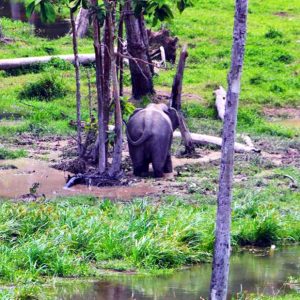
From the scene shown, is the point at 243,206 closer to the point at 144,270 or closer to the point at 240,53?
the point at 144,270

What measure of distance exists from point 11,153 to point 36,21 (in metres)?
15.2

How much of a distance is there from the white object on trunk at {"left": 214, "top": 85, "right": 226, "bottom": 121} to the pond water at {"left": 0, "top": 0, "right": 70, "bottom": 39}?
851 cm

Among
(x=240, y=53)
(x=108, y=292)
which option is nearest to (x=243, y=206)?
(x=108, y=292)

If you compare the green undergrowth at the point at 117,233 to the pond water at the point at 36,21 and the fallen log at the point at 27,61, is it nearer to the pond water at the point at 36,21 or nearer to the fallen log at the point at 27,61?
the fallen log at the point at 27,61

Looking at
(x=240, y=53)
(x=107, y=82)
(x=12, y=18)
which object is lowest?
(x=12, y=18)

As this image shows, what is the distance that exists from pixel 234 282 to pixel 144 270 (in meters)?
0.85

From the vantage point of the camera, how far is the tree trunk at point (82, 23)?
79.4 feet

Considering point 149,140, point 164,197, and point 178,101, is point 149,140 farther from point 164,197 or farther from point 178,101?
point 178,101

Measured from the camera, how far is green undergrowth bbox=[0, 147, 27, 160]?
564 inches

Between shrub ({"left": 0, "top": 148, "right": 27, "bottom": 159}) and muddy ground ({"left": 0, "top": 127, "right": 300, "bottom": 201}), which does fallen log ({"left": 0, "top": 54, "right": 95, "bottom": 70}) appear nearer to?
muddy ground ({"left": 0, "top": 127, "right": 300, "bottom": 201})

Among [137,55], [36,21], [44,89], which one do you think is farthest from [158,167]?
[36,21]

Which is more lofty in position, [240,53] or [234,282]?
[240,53]

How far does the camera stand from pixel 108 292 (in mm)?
8523

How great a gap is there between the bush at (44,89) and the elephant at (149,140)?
18.1 feet
